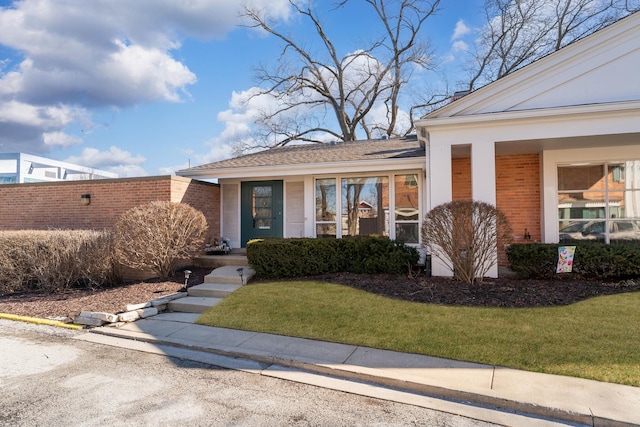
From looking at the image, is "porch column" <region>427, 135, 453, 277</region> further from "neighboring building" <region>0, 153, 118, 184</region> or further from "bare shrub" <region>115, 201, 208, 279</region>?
"neighboring building" <region>0, 153, 118, 184</region>

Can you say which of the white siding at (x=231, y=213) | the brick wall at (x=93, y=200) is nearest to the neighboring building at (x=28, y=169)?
the brick wall at (x=93, y=200)

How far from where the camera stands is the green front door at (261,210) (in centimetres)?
1132

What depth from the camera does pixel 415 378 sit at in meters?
3.80

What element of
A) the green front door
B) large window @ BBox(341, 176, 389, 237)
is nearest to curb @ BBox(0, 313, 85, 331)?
the green front door

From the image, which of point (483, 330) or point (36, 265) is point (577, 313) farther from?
point (36, 265)

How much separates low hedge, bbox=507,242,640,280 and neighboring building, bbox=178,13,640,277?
1.30m

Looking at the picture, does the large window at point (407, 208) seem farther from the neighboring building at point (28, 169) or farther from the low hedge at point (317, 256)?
the neighboring building at point (28, 169)

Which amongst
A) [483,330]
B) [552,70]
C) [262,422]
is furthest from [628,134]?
[262,422]

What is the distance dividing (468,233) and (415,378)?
371 centimetres

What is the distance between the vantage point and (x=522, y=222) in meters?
9.32

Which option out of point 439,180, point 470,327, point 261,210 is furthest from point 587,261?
point 261,210

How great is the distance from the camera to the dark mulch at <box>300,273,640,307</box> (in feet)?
19.5

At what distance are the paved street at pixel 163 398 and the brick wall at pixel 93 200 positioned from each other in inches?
225

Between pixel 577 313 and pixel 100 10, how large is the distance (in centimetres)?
1269
